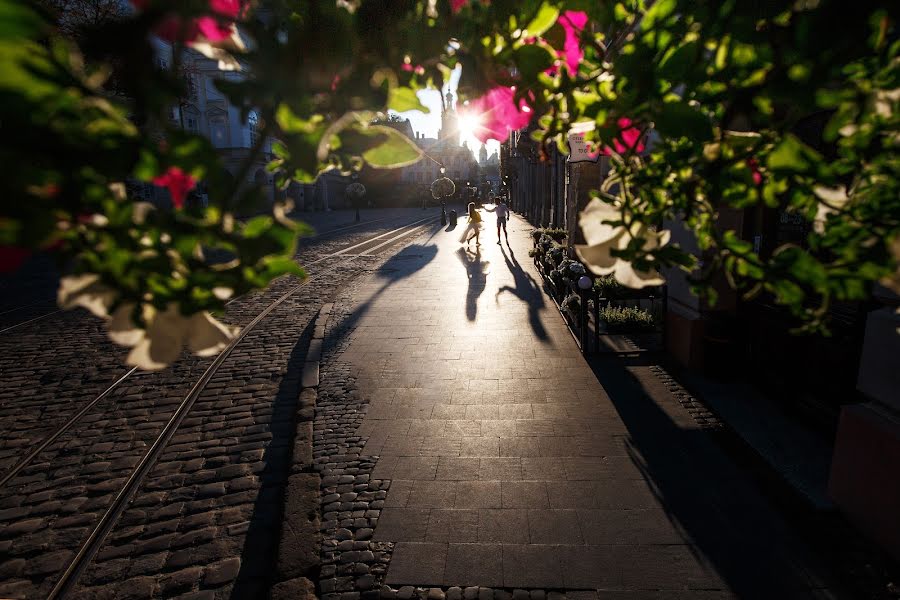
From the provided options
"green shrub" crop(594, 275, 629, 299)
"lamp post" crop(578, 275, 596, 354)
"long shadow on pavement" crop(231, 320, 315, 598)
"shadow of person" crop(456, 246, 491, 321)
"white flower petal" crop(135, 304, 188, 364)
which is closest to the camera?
"white flower petal" crop(135, 304, 188, 364)

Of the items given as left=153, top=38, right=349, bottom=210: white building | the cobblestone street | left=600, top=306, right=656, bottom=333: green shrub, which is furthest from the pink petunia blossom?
left=153, top=38, right=349, bottom=210: white building

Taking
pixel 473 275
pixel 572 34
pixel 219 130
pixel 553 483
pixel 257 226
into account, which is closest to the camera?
pixel 257 226

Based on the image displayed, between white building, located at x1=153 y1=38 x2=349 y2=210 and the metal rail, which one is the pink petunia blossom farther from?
white building, located at x1=153 y1=38 x2=349 y2=210

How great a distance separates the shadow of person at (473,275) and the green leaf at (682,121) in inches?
340

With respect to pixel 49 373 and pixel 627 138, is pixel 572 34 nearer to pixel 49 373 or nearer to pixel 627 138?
pixel 627 138

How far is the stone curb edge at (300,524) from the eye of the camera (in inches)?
137

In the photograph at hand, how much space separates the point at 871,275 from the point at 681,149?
20.2 inches

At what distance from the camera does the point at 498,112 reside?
4.83ft

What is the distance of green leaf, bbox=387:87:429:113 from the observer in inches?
46.2

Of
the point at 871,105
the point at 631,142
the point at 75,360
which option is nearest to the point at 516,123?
the point at 631,142

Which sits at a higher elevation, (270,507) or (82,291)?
Result: (82,291)

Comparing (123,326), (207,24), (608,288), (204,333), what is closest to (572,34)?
(207,24)

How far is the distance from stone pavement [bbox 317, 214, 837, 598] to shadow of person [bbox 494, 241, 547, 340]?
75 cm

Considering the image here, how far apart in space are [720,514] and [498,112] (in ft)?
12.0
